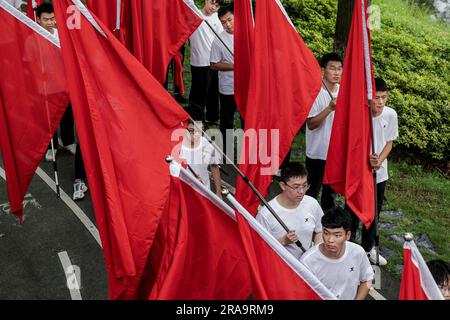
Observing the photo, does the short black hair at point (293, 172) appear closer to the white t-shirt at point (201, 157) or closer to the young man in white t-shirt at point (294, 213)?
the young man in white t-shirt at point (294, 213)

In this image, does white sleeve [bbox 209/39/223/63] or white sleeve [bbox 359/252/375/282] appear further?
white sleeve [bbox 209/39/223/63]

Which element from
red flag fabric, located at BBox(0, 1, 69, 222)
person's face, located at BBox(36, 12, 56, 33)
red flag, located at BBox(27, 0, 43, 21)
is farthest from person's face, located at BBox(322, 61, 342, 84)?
red flag, located at BBox(27, 0, 43, 21)

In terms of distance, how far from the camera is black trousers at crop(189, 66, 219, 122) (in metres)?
10.2

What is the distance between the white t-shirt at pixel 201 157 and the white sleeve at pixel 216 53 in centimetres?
237

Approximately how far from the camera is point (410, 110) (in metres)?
11.3

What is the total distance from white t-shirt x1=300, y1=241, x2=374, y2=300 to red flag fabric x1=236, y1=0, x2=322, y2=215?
1.62m

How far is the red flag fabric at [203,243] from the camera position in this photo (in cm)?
500

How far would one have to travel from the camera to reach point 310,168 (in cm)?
777

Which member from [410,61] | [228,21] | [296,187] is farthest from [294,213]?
[410,61]

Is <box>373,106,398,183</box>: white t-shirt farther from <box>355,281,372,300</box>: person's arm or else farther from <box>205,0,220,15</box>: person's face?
<box>205,0,220,15</box>: person's face

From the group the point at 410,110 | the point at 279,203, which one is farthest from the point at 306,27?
the point at 279,203

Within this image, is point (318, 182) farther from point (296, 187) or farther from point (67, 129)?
point (67, 129)

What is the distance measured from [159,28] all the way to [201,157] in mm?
2051
